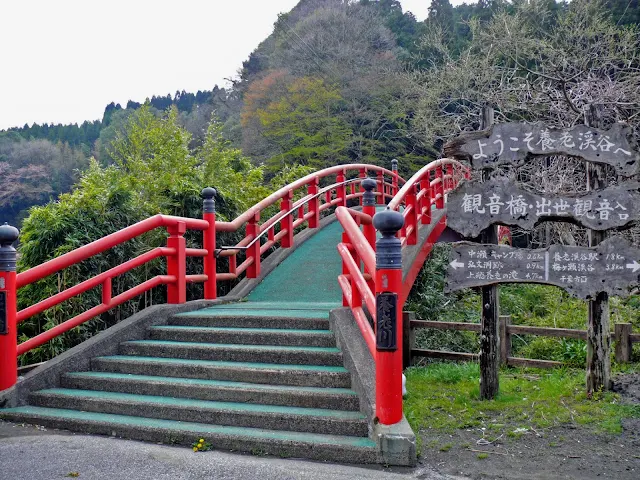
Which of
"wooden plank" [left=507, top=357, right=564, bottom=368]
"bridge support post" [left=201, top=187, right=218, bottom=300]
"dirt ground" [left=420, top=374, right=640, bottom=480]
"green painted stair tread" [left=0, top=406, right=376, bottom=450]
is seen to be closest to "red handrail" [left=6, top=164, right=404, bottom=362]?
"bridge support post" [left=201, top=187, right=218, bottom=300]

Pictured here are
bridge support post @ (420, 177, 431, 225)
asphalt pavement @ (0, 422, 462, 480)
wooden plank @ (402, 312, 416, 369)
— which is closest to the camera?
asphalt pavement @ (0, 422, 462, 480)

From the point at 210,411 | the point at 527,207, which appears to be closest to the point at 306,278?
the point at 527,207

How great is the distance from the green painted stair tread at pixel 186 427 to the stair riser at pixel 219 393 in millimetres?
343

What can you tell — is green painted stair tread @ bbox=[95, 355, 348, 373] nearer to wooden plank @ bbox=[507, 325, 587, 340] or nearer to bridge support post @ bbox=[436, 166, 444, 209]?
wooden plank @ bbox=[507, 325, 587, 340]

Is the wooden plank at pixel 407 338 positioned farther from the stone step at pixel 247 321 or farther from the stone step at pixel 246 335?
the stone step at pixel 246 335

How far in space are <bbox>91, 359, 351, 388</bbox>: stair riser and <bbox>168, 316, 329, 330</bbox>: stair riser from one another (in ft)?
3.07

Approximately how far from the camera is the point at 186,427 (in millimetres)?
4637

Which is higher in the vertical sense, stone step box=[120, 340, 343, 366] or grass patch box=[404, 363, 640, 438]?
stone step box=[120, 340, 343, 366]

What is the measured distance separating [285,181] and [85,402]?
10730 millimetres

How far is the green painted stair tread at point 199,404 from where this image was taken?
15.0ft

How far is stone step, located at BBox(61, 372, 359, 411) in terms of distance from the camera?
4754mm

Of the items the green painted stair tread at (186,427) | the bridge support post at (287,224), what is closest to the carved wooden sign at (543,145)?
the green painted stair tread at (186,427)

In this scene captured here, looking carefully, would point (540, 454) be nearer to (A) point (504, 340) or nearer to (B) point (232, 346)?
(A) point (504, 340)

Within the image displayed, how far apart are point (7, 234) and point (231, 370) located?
2.33m
